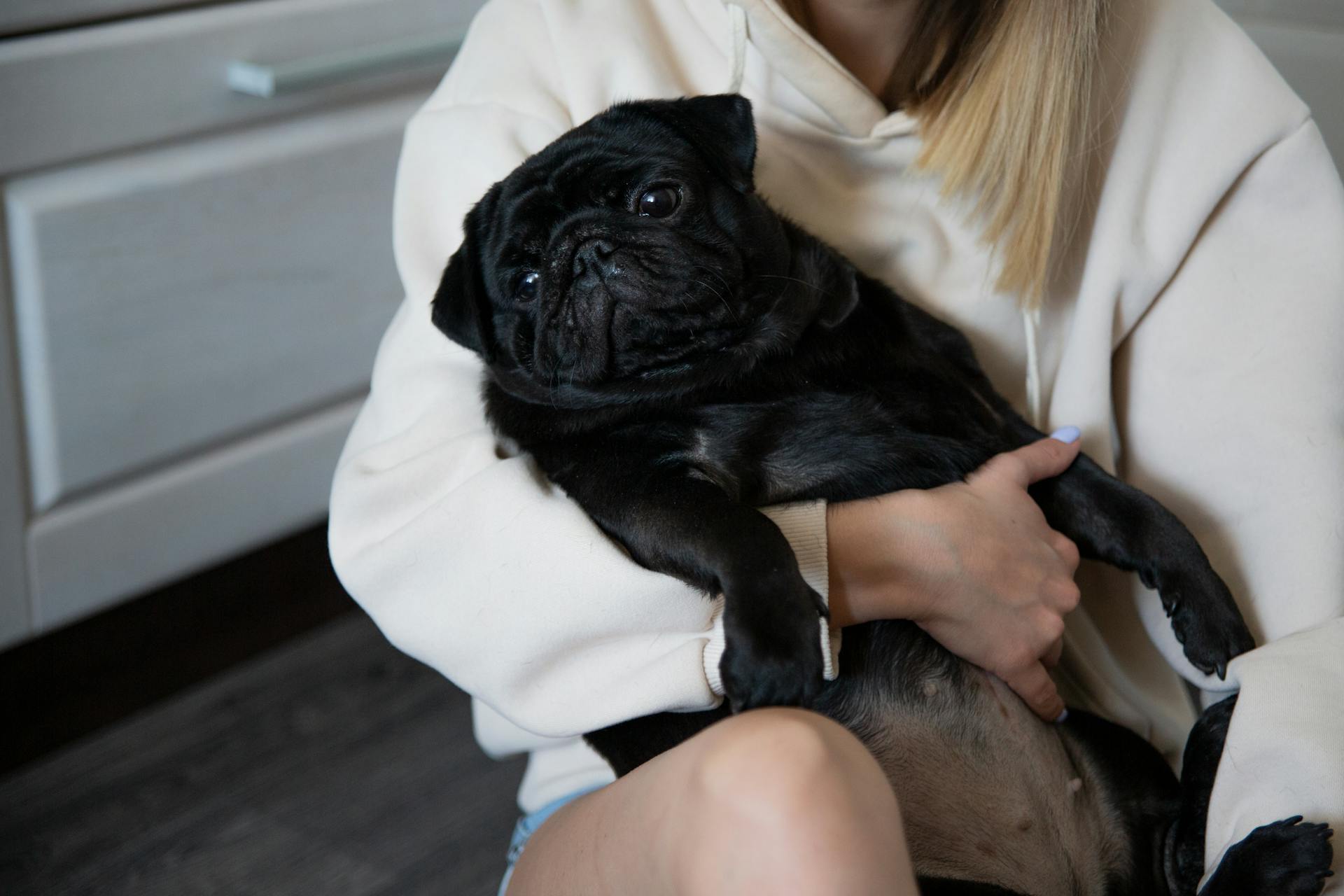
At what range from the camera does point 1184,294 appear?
122 centimetres

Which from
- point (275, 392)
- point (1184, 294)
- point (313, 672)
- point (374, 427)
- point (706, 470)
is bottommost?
point (313, 672)

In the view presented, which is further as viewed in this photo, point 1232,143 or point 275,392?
point 275,392

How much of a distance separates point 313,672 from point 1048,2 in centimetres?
153

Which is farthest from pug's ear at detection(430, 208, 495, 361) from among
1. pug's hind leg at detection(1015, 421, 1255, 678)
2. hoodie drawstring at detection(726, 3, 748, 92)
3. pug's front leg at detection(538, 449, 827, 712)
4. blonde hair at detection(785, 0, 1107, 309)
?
pug's hind leg at detection(1015, 421, 1255, 678)

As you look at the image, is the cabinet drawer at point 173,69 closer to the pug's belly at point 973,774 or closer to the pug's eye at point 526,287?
the pug's eye at point 526,287

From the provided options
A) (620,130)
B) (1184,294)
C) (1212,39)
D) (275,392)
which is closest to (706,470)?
(620,130)

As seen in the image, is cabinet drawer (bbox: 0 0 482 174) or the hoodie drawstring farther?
cabinet drawer (bbox: 0 0 482 174)

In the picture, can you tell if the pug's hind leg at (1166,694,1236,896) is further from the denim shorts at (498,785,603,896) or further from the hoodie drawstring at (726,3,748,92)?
the hoodie drawstring at (726,3,748,92)

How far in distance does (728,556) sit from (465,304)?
37 centimetres

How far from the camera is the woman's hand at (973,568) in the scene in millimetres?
1058

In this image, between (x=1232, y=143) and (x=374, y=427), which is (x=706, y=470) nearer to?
(x=374, y=427)

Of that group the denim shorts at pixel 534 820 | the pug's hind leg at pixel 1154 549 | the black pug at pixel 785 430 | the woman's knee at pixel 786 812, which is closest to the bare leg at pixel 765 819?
the woman's knee at pixel 786 812

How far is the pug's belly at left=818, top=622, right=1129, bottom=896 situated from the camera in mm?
1002

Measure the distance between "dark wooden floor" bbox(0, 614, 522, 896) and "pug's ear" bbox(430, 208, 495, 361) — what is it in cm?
87
